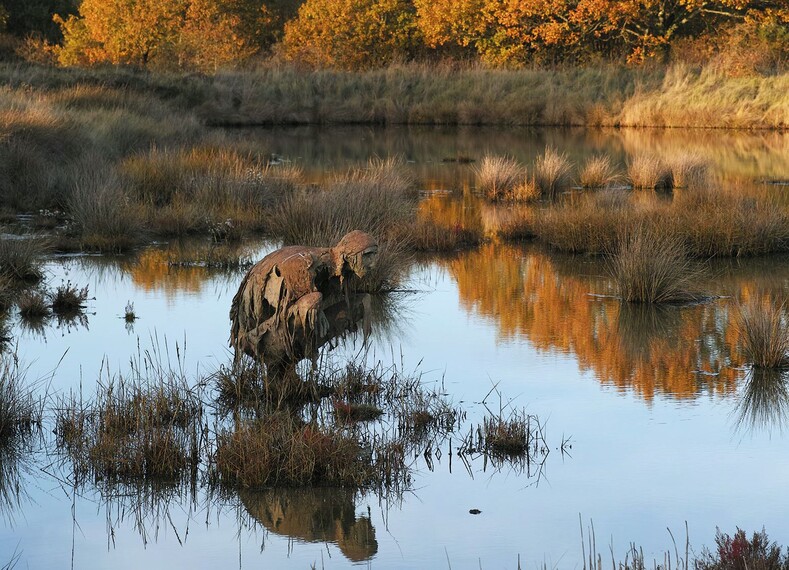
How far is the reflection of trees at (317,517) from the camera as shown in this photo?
5734 mm

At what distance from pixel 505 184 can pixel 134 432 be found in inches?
517

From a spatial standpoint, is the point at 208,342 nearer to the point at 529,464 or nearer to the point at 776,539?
the point at 529,464

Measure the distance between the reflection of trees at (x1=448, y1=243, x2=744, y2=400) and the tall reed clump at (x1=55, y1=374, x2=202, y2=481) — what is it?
10.7 feet

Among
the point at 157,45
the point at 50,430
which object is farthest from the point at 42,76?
the point at 50,430

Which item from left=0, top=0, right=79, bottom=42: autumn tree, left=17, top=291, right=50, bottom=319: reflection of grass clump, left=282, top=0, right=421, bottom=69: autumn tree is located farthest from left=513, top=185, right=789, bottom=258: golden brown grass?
left=0, top=0, right=79, bottom=42: autumn tree

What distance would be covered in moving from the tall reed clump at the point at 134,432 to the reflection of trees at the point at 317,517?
54 centimetres

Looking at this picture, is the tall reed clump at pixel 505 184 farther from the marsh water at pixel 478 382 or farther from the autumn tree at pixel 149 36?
the autumn tree at pixel 149 36

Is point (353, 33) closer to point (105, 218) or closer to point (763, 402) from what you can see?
point (105, 218)

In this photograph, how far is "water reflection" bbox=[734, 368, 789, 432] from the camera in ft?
25.6

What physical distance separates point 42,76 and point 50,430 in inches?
999

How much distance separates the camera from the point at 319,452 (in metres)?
6.41

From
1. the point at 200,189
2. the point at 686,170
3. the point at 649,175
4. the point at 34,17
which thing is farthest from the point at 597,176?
the point at 34,17

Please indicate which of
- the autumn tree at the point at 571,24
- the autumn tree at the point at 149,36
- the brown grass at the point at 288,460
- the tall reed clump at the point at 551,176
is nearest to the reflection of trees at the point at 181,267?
the brown grass at the point at 288,460

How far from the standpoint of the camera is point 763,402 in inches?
324
